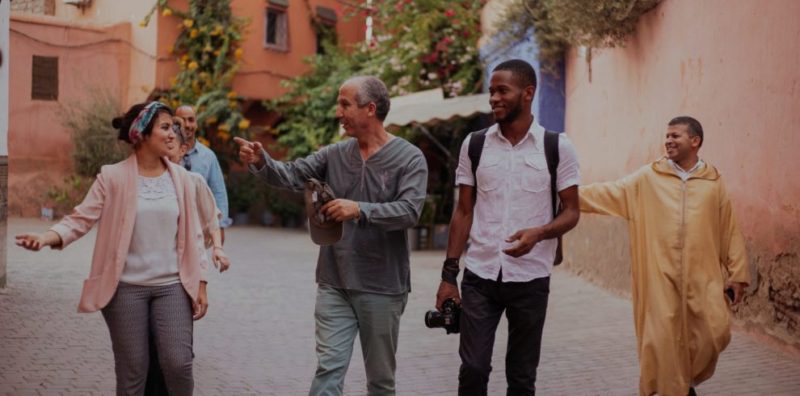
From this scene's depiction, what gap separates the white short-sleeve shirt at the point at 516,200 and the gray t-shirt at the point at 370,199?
1.05 feet

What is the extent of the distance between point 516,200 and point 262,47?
21.6 meters

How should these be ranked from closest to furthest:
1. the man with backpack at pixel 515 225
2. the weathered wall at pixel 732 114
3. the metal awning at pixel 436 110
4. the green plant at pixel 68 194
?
1. the man with backpack at pixel 515 225
2. the weathered wall at pixel 732 114
3. the metal awning at pixel 436 110
4. the green plant at pixel 68 194

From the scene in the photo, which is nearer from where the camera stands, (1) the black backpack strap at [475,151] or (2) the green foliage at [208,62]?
(1) the black backpack strap at [475,151]

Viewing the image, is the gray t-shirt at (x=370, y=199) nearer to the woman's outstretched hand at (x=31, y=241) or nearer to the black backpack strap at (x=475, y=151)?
the black backpack strap at (x=475, y=151)

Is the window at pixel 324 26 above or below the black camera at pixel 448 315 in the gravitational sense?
above

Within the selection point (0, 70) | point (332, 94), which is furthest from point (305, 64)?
point (0, 70)

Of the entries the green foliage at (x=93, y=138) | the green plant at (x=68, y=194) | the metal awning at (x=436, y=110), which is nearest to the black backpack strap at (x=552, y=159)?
the metal awning at (x=436, y=110)

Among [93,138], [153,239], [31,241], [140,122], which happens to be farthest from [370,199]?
[93,138]

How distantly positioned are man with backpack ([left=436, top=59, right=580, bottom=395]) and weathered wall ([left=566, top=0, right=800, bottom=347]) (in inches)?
148

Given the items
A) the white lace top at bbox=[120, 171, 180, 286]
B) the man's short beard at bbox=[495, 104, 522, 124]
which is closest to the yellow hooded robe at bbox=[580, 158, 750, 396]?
the man's short beard at bbox=[495, 104, 522, 124]

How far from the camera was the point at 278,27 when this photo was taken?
86.2 feet

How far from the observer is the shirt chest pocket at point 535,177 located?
4.71m

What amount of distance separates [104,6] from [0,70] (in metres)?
16.5

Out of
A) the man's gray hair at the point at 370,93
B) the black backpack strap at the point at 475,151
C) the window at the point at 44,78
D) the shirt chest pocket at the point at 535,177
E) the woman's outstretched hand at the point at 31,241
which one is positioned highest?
the window at the point at 44,78
